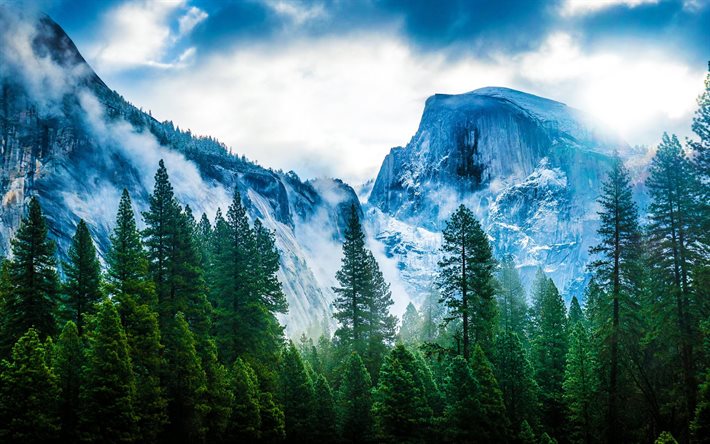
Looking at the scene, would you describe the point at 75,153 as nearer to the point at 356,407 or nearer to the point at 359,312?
the point at 359,312

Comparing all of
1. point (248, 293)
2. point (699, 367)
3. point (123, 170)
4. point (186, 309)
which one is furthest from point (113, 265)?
point (123, 170)

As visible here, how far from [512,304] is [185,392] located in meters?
38.2

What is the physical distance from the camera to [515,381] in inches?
1452

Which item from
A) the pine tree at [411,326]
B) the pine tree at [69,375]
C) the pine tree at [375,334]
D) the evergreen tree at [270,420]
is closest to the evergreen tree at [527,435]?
the pine tree at [375,334]

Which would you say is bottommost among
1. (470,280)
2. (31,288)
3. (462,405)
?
(462,405)

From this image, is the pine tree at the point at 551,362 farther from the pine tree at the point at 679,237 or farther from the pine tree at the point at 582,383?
the pine tree at the point at 679,237

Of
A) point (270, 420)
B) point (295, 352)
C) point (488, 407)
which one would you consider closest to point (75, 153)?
point (295, 352)

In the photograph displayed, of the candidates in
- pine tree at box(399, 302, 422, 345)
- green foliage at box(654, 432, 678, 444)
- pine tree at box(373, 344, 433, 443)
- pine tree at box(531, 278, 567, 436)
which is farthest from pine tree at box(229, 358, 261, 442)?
pine tree at box(399, 302, 422, 345)

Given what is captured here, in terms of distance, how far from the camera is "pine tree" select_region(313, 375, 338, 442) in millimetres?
36500

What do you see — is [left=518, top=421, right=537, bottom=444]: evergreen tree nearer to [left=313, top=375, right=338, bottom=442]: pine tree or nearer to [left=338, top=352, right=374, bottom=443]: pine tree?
[left=338, top=352, right=374, bottom=443]: pine tree

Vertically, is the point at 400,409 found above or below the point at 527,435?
above

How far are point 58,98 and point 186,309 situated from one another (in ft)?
355

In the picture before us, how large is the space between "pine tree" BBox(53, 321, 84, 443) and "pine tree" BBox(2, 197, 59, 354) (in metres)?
4.58

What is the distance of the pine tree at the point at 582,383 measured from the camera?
35.9 metres
